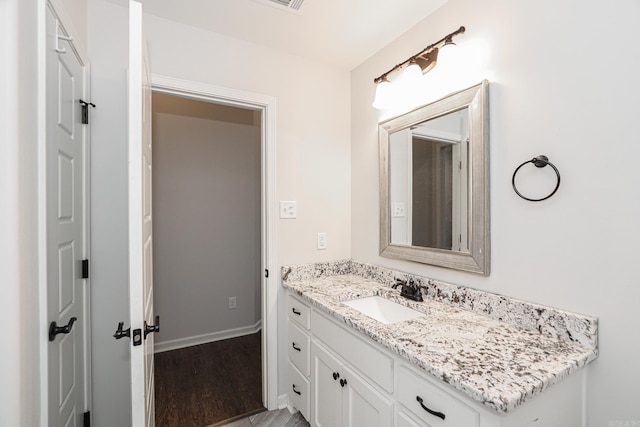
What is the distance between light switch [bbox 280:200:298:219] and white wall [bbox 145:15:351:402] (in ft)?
0.12

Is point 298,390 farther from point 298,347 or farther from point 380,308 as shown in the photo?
point 380,308

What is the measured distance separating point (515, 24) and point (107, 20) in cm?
203

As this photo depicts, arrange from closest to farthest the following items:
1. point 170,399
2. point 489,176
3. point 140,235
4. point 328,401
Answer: point 140,235
point 489,176
point 328,401
point 170,399

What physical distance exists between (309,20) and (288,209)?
116 cm

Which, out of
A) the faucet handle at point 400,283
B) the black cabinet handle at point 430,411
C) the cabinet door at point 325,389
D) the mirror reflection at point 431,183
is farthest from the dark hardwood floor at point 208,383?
the mirror reflection at point 431,183

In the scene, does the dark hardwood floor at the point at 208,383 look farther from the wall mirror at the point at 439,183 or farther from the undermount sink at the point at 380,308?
the wall mirror at the point at 439,183

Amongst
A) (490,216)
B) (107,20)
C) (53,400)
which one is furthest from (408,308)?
(107,20)

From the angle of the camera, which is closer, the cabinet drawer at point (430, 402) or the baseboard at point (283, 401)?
Result: the cabinet drawer at point (430, 402)

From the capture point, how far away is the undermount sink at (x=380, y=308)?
64.4 inches

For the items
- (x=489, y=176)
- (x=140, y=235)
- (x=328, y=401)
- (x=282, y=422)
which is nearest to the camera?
(x=140, y=235)

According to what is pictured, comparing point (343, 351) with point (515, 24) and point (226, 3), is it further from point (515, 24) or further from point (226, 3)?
point (226, 3)

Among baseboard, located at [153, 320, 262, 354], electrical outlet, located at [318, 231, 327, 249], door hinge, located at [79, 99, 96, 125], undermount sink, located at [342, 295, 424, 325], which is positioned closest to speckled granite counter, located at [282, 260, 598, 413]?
undermount sink, located at [342, 295, 424, 325]

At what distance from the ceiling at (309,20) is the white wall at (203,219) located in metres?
1.24

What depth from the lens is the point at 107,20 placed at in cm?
159
